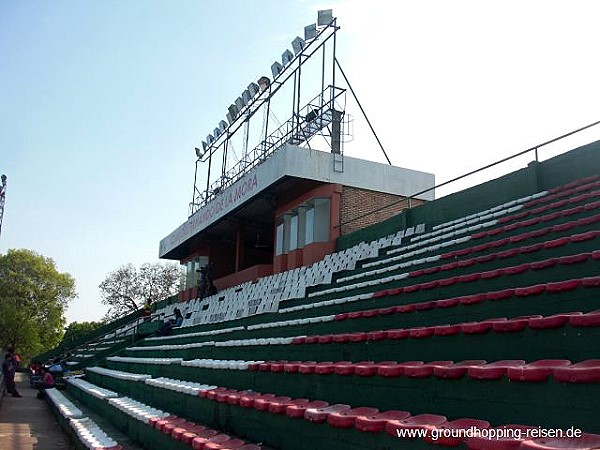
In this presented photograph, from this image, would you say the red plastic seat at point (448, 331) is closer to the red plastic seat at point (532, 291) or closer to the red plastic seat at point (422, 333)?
the red plastic seat at point (422, 333)

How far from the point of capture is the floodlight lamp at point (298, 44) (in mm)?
16297

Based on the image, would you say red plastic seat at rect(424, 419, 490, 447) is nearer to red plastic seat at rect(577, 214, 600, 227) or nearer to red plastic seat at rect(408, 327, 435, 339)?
red plastic seat at rect(408, 327, 435, 339)

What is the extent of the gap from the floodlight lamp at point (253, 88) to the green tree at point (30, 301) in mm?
29505

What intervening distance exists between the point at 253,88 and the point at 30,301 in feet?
100.0

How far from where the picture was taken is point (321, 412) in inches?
121

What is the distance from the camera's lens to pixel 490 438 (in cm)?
197

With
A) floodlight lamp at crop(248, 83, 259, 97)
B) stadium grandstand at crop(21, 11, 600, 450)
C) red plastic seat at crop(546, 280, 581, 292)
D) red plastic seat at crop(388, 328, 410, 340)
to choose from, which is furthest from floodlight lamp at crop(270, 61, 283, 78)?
red plastic seat at crop(546, 280, 581, 292)

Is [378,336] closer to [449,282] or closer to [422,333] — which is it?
[422,333]

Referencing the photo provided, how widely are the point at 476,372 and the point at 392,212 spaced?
12.0 metres

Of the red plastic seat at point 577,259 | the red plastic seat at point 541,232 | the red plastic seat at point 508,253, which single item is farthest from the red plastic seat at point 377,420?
the red plastic seat at point 541,232

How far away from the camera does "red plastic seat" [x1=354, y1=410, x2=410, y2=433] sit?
8.31 feet

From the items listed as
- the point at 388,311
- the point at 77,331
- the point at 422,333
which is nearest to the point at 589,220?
the point at 388,311

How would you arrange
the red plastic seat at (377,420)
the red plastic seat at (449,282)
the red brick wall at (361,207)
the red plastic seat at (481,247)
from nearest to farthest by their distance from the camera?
the red plastic seat at (377,420) → the red plastic seat at (449,282) → the red plastic seat at (481,247) → the red brick wall at (361,207)

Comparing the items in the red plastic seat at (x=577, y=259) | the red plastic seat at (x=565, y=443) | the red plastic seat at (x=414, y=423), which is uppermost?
the red plastic seat at (x=577, y=259)
